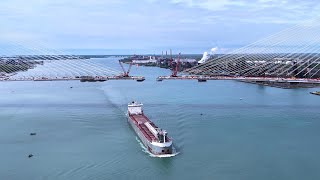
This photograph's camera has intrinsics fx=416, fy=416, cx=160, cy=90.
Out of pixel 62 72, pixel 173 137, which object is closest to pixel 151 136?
pixel 173 137

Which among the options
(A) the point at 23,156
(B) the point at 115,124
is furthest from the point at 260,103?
(A) the point at 23,156

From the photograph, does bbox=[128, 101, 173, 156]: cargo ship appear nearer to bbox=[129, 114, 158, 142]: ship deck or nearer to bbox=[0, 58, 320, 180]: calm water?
bbox=[129, 114, 158, 142]: ship deck

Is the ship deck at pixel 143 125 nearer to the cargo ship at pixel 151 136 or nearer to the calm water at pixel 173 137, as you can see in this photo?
the cargo ship at pixel 151 136

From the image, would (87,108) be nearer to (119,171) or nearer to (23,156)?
(23,156)

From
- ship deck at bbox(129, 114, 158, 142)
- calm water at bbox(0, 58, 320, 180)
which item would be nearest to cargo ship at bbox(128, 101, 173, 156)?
ship deck at bbox(129, 114, 158, 142)

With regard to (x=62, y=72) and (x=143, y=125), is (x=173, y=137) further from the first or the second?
(x=62, y=72)

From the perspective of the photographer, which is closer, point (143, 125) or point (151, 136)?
point (151, 136)
